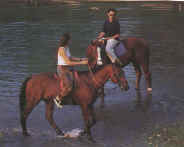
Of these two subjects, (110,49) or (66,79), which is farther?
(110,49)

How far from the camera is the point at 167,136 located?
29.2ft

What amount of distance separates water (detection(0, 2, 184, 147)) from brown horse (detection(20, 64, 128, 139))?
0.77 m

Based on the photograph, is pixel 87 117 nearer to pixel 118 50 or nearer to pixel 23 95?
pixel 23 95

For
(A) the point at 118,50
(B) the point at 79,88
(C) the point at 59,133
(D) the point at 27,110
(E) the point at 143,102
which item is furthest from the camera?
(A) the point at 118,50

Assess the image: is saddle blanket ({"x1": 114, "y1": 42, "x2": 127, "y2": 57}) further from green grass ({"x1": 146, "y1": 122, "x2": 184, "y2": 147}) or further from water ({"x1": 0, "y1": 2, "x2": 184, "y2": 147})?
green grass ({"x1": 146, "y1": 122, "x2": 184, "y2": 147})

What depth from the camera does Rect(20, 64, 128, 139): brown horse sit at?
29.3 feet

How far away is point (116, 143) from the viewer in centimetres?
898

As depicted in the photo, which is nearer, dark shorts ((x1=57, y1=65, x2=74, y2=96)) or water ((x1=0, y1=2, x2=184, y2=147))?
dark shorts ((x1=57, y1=65, x2=74, y2=96))

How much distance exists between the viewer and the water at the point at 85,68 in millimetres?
9782

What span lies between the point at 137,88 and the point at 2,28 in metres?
16.2

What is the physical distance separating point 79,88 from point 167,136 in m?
2.18

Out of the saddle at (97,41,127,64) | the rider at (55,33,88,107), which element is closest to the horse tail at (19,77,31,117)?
the rider at (55,33,88,107)

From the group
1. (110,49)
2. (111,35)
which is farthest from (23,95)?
(111,35)

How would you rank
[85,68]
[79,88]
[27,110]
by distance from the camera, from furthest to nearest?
[85,68] → [27,110] → [79,88]
